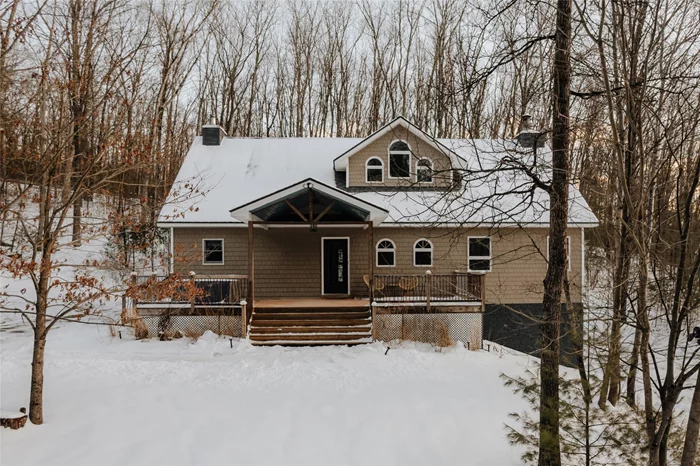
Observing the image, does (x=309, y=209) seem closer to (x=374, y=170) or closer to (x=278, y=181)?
(x=278, y=181)

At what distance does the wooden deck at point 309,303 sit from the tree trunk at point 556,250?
776 cm

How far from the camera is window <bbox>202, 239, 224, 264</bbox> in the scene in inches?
585

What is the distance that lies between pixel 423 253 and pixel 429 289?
10.9 ft

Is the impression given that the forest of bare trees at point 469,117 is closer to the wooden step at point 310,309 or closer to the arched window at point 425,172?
the arched window at point 425,172

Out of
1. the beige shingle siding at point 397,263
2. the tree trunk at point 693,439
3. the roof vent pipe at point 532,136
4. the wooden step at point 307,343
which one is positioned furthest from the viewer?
the beige shingle siding at point 397,263

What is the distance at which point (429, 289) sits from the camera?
12.3 meters

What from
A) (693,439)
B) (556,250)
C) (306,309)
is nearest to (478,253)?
(306,309)

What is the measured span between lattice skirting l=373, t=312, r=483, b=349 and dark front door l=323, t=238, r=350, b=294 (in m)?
3.60

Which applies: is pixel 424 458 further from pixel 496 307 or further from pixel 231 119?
pixel 231 119

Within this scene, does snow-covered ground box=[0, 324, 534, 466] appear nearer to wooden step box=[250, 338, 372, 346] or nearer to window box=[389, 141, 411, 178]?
wooden step box=[250, 338, 372, 346]

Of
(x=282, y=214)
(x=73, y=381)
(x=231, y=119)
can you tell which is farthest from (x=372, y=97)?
(x=73, y=381)

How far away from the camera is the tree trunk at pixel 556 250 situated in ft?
17.3

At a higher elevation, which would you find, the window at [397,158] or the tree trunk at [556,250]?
the window at [397,158]

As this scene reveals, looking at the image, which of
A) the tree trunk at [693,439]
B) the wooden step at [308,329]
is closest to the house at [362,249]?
the wooden step at [308,329]
